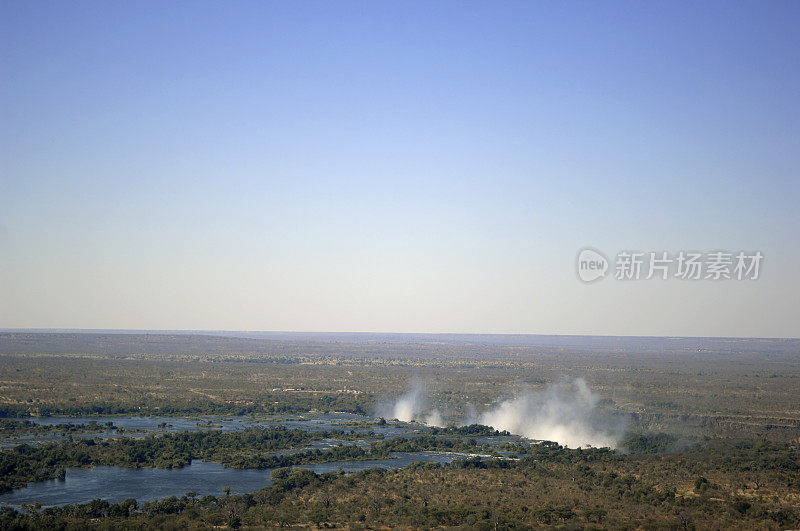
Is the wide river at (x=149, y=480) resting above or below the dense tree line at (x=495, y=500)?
below

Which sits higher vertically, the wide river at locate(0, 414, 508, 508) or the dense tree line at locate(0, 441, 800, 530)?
the dense tree line at locate(0, 441, 800, 530)

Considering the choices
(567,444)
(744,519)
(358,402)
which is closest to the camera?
(744,519)

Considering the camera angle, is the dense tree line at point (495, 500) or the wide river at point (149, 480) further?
the wide river at point (149, 480)

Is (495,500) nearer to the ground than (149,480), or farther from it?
farther from it

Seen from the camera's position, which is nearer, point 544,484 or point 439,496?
point 439,496

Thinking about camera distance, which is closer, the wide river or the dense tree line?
the dense tree line

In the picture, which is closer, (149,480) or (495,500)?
(495,500)

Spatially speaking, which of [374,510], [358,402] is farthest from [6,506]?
[358,402]

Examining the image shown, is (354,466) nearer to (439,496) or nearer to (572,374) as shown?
(439,496)

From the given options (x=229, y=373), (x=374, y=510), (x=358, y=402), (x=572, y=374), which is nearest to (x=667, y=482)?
(x=374, y=510)

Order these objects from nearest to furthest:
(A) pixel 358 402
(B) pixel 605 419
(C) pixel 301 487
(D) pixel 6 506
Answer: (D) pixel 6 506 < (C) pixel 301 487 < (B) pixel 605 419 < (A) pixel 358 402

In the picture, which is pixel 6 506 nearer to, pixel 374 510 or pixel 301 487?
pixel 301 487
